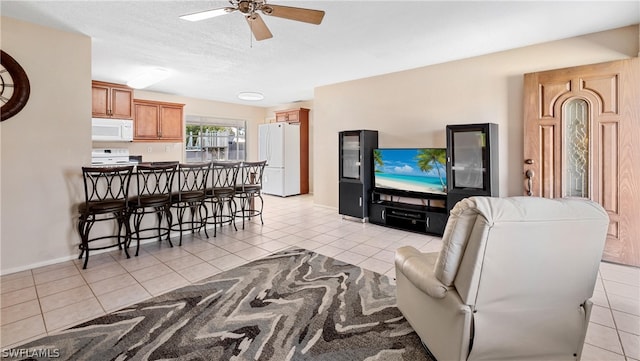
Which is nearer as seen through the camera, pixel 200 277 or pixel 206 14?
pixel 206 14

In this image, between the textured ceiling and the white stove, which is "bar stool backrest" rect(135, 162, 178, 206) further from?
the white stove

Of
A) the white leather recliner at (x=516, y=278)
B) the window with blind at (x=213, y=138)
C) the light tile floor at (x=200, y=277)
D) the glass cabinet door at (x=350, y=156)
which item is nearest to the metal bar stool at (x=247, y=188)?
the light tile floor at (x=200, y=277)

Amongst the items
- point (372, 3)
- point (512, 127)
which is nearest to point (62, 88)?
point (372, 3)

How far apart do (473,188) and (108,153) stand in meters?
6.46

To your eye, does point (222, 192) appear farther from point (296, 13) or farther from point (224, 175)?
point (296, 13)

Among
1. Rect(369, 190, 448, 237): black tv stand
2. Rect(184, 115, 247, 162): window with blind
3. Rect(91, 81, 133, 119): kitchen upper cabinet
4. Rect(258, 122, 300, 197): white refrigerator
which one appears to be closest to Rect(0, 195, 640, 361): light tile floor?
Rect(369, 190, 448, 237): black tv stand

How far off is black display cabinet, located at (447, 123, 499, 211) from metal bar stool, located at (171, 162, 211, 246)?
350 cm

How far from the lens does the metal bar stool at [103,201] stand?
319 centimetres

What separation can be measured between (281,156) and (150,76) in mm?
3543

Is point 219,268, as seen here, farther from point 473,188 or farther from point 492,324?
point 473,188

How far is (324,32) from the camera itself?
340 cm

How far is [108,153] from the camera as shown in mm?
5691

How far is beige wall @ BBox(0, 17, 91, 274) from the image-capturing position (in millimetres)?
3018

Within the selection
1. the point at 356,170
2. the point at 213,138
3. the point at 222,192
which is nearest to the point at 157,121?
the point at 213,138
